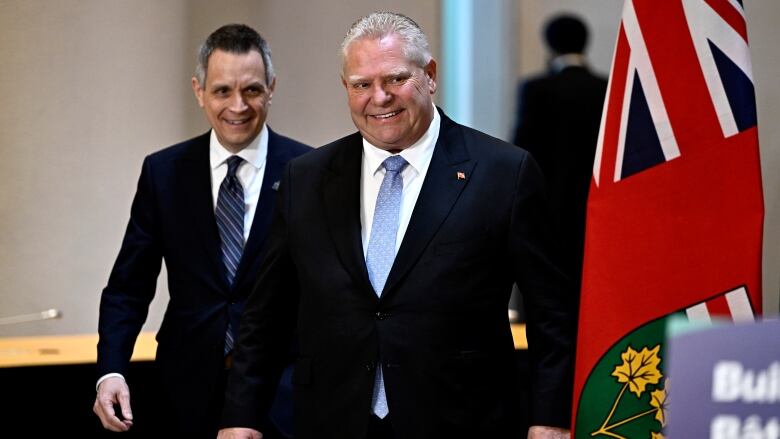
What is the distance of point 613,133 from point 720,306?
48 cm

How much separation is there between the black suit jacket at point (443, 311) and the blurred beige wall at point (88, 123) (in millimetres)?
2632

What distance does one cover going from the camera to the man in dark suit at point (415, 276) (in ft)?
10.3

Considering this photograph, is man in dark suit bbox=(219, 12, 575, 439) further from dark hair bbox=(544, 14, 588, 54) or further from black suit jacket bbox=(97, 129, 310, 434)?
dark hair bbox=(544, 14, 588, 54)

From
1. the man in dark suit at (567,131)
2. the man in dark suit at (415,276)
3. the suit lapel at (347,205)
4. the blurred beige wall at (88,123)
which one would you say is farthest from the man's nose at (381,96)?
the man in dark suit at (567,131)

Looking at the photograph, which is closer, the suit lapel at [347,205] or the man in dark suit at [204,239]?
the suit lapel at [347,205]

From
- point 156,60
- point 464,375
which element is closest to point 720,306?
point 464,375

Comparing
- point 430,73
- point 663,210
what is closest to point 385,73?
point 430,73

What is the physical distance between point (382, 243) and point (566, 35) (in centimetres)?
346

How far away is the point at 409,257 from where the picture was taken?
314 centimetres

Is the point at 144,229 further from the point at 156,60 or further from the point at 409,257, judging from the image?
the point at 156,60

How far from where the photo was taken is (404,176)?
3270 mm

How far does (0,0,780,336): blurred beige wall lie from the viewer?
556 centimetres

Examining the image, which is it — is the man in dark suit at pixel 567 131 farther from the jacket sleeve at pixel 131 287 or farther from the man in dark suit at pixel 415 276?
the man in dark suit at pixel 415 276

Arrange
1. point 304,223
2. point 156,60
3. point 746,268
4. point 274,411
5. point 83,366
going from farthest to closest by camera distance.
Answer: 1. point 156,60
2. point 83,366
3. point 274,411
4. point 304,223
5. point 746,268
